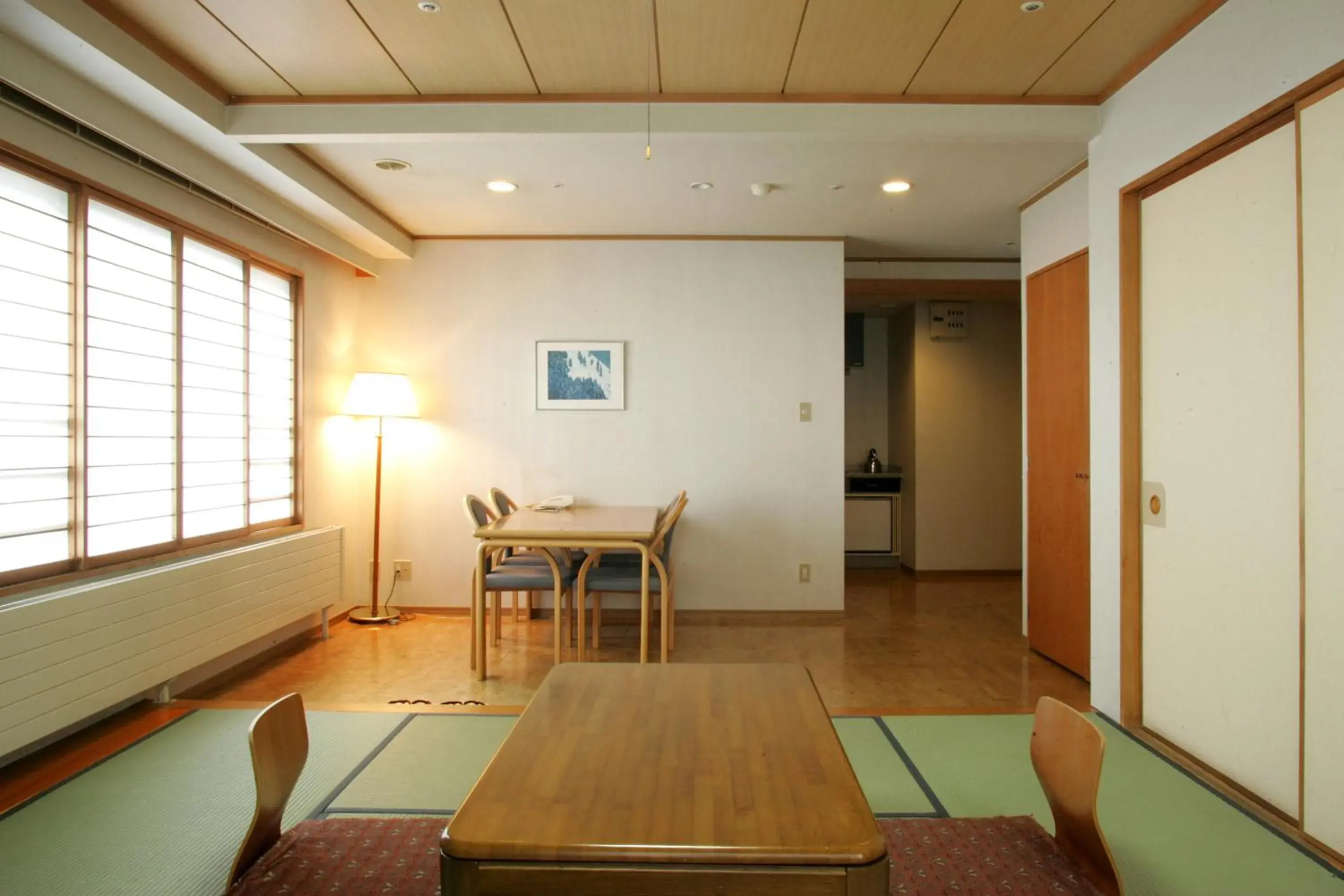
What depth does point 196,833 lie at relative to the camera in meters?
2.16

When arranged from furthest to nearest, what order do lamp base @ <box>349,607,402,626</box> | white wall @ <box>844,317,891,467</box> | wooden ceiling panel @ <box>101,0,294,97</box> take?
white wall @ <box>844,317,891,467</box> < lamp base @ <box>349,607,402,626</box> < wooden ceiling panel @ <box>101,0,294,97</box>

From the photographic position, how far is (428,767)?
8.52 feet

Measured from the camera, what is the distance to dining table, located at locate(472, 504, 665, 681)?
372 cm

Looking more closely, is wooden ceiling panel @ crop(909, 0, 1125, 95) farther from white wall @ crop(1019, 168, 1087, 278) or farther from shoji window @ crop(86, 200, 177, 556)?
shoji window @ crop(86, 200, 177, 556)

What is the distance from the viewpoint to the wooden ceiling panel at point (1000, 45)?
243 cm

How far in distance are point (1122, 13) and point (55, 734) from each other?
4.45m

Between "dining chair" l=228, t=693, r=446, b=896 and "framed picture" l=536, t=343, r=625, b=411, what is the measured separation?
3551 mm

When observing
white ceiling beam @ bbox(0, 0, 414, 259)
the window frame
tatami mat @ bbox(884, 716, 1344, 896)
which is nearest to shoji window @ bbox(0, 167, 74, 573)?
the window frame

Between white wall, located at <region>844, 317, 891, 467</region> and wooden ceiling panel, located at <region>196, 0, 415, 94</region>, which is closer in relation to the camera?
wooden ceiling panel, located at <region>196, 0, 415, 94</region>

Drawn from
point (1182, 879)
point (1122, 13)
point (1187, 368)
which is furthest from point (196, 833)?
point (1122, 13)

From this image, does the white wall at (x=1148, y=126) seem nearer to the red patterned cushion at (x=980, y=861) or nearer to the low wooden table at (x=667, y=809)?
the red patterned cushion at (x=980, y=861)

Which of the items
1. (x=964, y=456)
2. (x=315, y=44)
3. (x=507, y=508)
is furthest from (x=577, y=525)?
(x=964, y=456)

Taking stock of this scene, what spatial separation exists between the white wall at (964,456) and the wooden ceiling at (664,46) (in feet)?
12.2

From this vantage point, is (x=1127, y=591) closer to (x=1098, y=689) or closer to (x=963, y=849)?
(x=1098, y=689)
